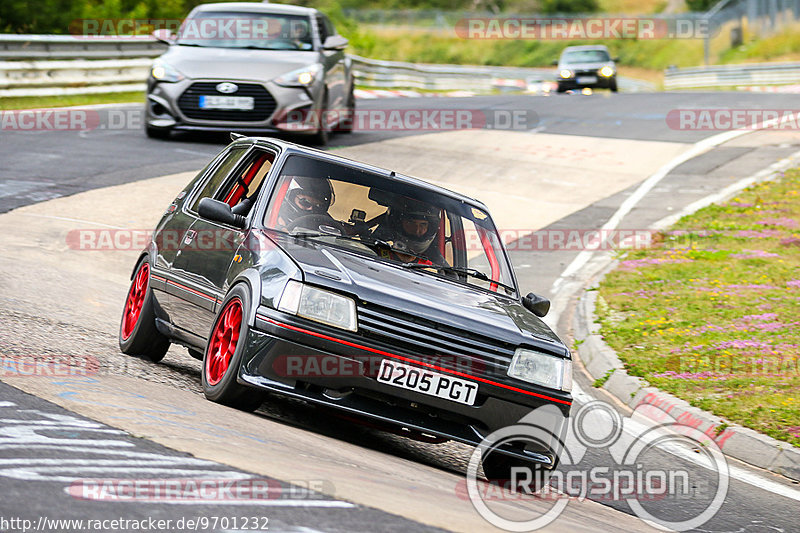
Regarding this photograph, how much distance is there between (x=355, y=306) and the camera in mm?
5625

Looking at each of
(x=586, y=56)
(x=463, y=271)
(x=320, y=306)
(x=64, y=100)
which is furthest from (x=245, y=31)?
(x=586, y=56)

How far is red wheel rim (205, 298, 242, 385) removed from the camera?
19.5ft

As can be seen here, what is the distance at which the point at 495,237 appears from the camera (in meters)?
7.26

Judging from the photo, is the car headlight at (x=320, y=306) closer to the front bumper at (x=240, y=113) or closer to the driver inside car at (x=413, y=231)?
the driver inside car at (x=413, y=231)

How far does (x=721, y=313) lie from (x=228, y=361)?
6.29m

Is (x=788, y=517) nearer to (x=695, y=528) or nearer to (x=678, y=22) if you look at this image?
(x=695, y=528)

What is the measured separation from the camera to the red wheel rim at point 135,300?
765cm

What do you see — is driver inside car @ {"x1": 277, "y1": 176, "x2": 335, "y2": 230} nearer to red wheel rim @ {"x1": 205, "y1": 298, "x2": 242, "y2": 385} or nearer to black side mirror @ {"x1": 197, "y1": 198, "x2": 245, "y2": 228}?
black side mirror @ {"x1": 197, "y1": 198, "x2": 245, "y2": 228}

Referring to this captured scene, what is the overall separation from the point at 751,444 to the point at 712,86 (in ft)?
128

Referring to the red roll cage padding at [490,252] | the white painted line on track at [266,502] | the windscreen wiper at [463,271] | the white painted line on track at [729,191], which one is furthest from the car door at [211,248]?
the white painted line on track at [729,191]

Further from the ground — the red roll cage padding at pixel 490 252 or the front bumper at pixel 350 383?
the red roll cage padding at pixel 490 252

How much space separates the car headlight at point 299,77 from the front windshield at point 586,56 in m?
22.6

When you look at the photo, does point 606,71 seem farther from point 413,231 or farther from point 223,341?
point 223,341

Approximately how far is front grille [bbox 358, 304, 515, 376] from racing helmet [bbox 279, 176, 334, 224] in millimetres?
1252
